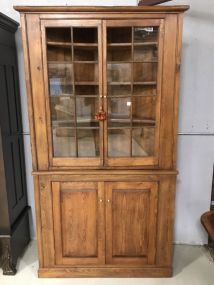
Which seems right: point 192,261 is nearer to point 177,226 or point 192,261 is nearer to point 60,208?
point 177,226

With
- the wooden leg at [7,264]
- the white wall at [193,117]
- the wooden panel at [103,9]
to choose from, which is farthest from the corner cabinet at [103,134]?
the white wall at [193,117]

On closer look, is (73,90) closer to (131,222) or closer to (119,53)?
(119,53)

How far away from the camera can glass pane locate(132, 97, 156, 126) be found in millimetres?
1850

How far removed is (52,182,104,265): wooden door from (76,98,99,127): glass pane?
42 centimetres

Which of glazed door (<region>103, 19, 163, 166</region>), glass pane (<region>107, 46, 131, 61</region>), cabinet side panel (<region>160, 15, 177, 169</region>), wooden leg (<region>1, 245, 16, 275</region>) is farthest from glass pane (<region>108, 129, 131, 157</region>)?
wooden leg (<region>1, 245, 16, 275</region>)

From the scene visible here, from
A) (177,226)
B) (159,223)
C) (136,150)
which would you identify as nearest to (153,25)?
(136,150)

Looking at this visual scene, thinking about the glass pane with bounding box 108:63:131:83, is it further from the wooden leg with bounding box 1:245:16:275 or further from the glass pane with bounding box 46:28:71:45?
the wooden leg with bounding box 1:245:16:275

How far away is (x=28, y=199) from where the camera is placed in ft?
8.04

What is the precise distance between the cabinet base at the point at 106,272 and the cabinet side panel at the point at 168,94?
2.73 ft

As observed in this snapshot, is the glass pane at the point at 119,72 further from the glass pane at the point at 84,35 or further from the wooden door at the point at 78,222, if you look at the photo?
the wooden door at the point at 78,222

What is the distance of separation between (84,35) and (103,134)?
650mm

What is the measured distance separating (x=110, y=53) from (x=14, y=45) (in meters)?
0.86

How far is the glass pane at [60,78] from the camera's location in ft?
5.83

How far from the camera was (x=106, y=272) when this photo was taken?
2.08 m
